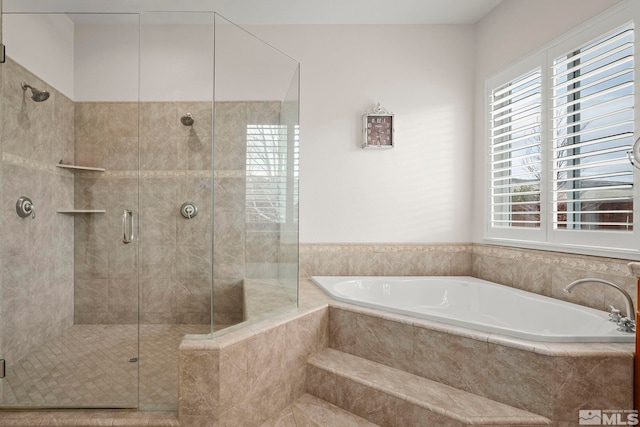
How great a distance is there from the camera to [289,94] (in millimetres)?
2121

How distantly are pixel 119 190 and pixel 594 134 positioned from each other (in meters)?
2.77

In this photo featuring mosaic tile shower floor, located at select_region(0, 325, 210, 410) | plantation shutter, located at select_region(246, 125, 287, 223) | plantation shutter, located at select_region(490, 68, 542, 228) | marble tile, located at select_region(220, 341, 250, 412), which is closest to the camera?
marble tile, located at select_region(220, 341, 250, 412)

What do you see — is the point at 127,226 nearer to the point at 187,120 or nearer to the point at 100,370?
the point at 187,120

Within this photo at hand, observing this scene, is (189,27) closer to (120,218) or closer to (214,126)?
(214,126)

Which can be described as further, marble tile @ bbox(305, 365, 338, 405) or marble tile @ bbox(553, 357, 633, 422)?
marble tile @ bbox(305, 365, 338, 405)

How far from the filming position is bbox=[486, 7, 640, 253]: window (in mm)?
1783

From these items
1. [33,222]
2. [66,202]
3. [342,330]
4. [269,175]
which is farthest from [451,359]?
[33,222]

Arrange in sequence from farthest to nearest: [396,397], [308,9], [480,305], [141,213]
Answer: [308,9] < [480,305] < [141,213] < [396,397]

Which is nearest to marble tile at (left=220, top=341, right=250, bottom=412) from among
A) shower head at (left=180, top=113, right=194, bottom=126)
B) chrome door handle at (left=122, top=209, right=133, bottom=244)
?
chrome door handle at (left=122, top=209, right=133, bottom=244)

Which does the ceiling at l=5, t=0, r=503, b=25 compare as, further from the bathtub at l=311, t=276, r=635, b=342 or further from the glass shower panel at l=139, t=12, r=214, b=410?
the bathtub at l=311, t=276, r=635, b=342

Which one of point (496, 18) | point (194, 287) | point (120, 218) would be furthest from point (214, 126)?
point (496, 18)

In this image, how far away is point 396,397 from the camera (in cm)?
155

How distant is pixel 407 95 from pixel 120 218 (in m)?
2.47

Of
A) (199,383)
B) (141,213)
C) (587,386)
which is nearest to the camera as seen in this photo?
(587,386)
